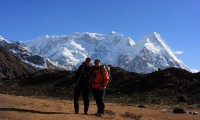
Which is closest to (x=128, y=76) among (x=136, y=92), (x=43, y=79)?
(x=136, y=92)

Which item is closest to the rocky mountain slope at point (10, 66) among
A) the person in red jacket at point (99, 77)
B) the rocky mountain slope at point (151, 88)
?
the rocky mountain slope at point (151, 88)

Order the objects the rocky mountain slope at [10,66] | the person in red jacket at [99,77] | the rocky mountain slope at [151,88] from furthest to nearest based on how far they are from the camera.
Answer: the rocky mountain slope at [10,66], the rocky mountain slope at [151,88], the person in red jacket at [99,77]

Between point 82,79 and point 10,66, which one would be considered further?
point 10,66

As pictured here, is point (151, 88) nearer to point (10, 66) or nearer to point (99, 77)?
point (99, 77)

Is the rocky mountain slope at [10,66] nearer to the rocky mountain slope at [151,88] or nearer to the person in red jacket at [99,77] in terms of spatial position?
the rocky mountain slope at [151,88]

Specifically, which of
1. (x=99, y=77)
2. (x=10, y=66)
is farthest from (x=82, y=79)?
(x=10, y=66)

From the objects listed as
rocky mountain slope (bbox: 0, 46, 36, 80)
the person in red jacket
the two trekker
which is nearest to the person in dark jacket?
the two trekker

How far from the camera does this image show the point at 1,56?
570 feet

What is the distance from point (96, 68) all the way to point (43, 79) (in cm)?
6234

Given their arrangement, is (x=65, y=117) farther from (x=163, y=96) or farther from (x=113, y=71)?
(x=113, y=71)

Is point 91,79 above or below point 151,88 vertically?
below

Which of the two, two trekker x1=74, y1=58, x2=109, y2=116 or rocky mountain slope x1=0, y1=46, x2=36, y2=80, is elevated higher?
rocky mountain slope x1=0, y1=46, x2=36, y2=80

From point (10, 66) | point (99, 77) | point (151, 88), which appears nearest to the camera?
point (99, 77)

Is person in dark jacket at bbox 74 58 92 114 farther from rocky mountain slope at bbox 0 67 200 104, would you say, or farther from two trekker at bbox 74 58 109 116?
rocky mountain slope at bbox 0 67 200 104
